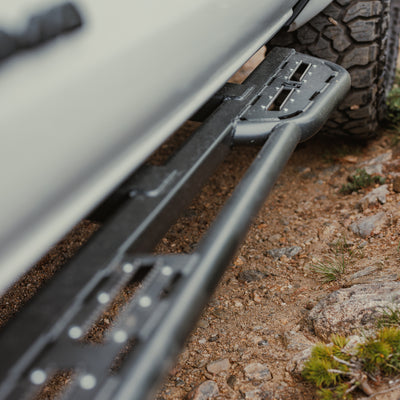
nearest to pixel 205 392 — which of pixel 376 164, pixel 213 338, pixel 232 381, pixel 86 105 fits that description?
pixel 232 381

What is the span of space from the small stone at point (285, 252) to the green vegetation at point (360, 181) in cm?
49

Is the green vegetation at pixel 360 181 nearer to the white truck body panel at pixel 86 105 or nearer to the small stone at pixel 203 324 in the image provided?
the small stone at pixel 203 324

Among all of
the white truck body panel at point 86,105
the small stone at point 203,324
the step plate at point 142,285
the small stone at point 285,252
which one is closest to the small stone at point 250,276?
the small stone at point 285,252

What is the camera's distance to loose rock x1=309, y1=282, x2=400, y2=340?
1.39 meters

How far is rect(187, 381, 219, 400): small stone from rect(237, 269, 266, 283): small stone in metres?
0.49

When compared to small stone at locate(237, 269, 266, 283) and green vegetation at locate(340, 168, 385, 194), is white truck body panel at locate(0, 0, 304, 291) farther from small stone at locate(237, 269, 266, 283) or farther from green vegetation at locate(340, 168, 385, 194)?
green vegetation at locate(340, 168, 385, 194)

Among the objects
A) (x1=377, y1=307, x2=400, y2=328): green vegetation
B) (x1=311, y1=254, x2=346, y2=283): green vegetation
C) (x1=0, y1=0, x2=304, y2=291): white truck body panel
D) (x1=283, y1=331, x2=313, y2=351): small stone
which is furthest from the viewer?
(x1=311, y1=254, x2=346, y2=283): green vegetation

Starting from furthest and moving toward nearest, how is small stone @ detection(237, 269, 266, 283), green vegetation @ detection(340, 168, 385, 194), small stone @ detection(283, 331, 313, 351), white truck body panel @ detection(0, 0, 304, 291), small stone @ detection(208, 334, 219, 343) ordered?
green vegetation @ detection(340, 168, 385, 194) → small stone @ detection(237, 269, 266, 283) → small stone @ detection(208, 334, 219, 343) → small stone @ detection(283, 331, 313, 351) → white truck body panel @ detection(0, 0, 304, 291)

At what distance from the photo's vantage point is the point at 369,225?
193 cm

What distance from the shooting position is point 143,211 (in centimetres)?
105

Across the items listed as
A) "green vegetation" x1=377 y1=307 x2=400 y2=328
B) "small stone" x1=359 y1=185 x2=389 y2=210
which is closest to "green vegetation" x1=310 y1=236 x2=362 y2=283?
"small stone" x1=359 y1=185 x2=389 y2=210

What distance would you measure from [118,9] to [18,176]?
1.23 feet

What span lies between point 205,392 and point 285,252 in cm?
72

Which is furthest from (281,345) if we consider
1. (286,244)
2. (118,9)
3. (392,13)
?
(392,13)
